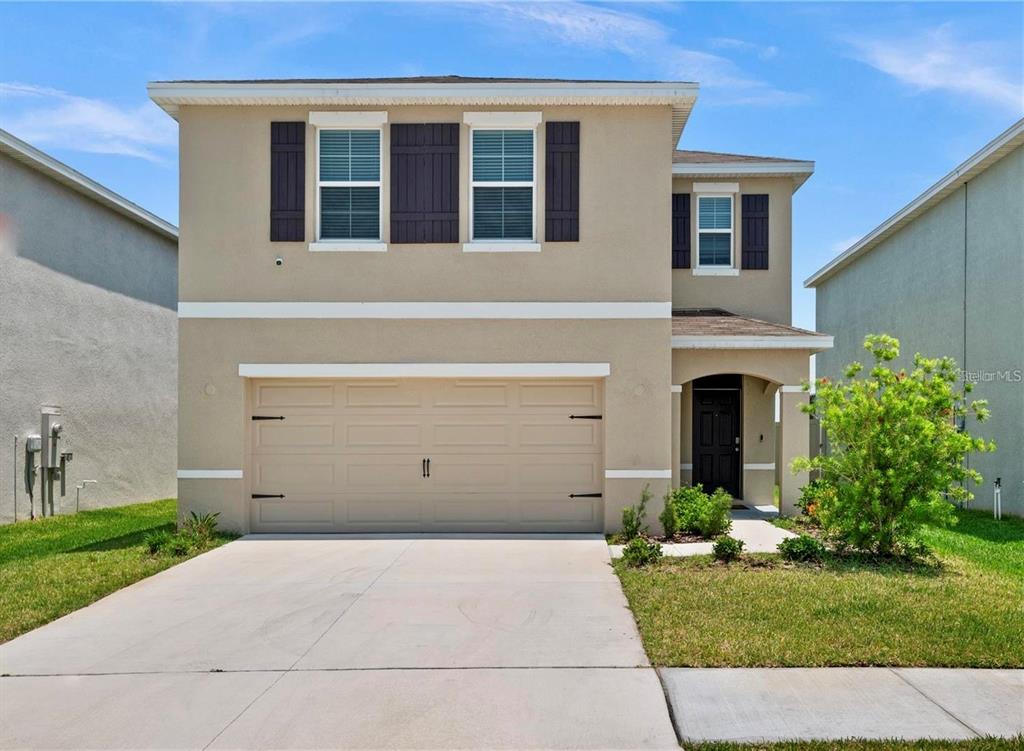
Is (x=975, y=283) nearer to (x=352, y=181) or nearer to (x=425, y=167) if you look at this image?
(x=425, y=167)

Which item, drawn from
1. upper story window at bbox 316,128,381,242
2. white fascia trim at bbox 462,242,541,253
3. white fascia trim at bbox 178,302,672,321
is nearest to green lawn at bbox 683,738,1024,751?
white fascia trim at bbox 178,302,672,321

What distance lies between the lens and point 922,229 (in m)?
18.4

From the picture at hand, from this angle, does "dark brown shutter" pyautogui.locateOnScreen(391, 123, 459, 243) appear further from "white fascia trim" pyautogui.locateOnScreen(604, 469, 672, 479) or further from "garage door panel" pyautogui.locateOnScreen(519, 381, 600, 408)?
"white fascia trim" pyautogui.locateOnScreen(604, 469, 672, 479)

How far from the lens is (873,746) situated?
473 cm

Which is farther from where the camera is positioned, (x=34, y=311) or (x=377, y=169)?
(x=34, y=311)

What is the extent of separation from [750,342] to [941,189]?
22.5 ft

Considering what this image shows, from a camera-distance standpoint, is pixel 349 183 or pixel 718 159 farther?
pixel 718 159

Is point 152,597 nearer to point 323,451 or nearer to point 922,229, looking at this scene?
point 323,451

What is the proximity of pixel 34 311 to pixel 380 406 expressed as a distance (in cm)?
698

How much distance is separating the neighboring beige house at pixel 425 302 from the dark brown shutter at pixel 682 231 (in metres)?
3.76

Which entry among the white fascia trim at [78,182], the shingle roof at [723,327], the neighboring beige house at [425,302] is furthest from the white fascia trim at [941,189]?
the white fascia trim at [78,182]

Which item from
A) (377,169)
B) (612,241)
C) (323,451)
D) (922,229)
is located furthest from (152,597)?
(922,229)

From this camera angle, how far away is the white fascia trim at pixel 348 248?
11719 millimetres

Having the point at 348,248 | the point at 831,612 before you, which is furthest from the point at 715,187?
the point at 831,612
